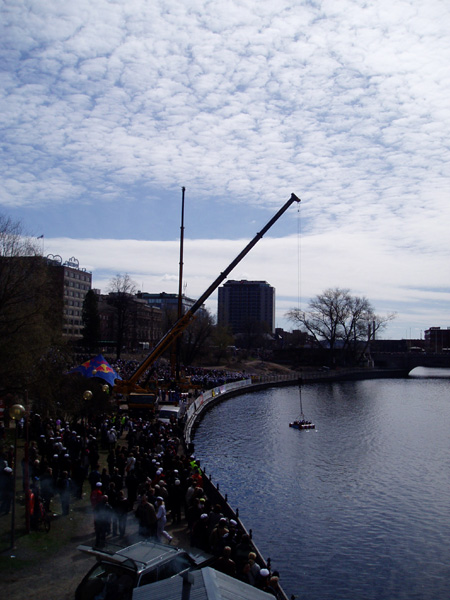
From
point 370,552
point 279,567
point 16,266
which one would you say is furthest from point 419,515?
point 16,266

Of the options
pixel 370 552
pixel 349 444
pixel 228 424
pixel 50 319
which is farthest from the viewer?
pixel 228 424

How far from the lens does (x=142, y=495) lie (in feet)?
51.5

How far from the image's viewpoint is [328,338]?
398ft

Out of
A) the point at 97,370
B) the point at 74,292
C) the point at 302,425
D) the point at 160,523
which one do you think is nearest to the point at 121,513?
the point at 160,523

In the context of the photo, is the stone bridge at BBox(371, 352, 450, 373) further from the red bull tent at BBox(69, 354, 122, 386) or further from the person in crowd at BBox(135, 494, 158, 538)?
the person in crowd at BBox(135, 494, 158, 538)

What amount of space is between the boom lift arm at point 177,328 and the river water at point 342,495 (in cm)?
704

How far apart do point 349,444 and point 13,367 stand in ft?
85.8

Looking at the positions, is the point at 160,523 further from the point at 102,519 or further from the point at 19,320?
the point at 19,320

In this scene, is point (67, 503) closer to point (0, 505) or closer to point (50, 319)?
point (0, 505)

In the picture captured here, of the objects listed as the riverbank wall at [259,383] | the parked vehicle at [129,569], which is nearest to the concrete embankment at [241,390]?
the riverbank wall at [259,383]

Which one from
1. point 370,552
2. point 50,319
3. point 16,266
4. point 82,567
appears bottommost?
point 370,552

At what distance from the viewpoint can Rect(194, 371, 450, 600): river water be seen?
17953 mm

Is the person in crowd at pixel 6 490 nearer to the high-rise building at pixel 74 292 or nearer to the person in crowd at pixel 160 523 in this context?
the person in crowd at pixel 160 523

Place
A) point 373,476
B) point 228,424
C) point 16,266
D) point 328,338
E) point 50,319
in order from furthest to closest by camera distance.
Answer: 1. point 328,338
2. point 228,424
3. point 50,319
4. point 373,476
5. point 16,266
